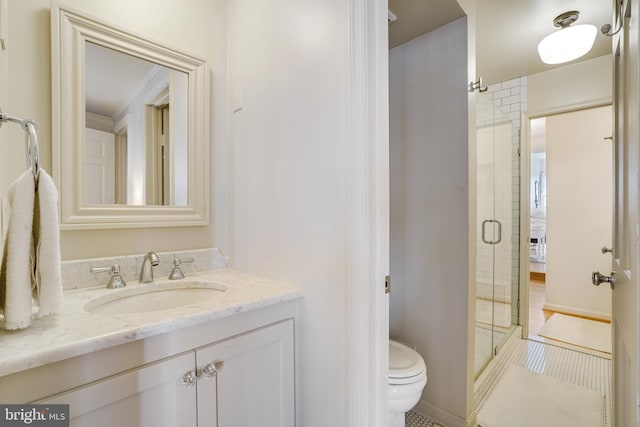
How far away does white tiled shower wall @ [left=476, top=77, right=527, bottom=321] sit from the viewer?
221 cm

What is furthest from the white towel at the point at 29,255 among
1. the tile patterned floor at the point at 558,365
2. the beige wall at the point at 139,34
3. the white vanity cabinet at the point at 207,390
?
the tile patterned floor at the point at 558,365

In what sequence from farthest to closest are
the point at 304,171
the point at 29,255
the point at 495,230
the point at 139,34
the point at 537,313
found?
1. the point at 537,313
2. the point at 495,230
3. the point at 139,34
4. the point at 304,171
5. the point at 29,255

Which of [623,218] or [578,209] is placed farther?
[578,209]

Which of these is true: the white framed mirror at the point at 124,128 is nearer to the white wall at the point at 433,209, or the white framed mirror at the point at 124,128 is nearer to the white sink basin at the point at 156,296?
the white sink basin at the point at 156,296

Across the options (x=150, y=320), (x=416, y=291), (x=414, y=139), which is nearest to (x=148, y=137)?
(x=150, y=320)

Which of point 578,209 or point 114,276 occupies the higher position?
point 578,209

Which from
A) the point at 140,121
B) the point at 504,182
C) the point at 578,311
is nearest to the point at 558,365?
the point at 578,311

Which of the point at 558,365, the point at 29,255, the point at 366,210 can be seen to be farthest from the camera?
the point at 558,365

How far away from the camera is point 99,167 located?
4.00 feet

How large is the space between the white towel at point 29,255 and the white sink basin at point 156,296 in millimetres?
320

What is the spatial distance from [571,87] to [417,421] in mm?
3144

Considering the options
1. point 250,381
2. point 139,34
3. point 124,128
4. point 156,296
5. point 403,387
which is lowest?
point 403,387

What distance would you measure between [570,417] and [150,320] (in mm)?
2344

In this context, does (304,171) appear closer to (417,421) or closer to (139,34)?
(139,34)
